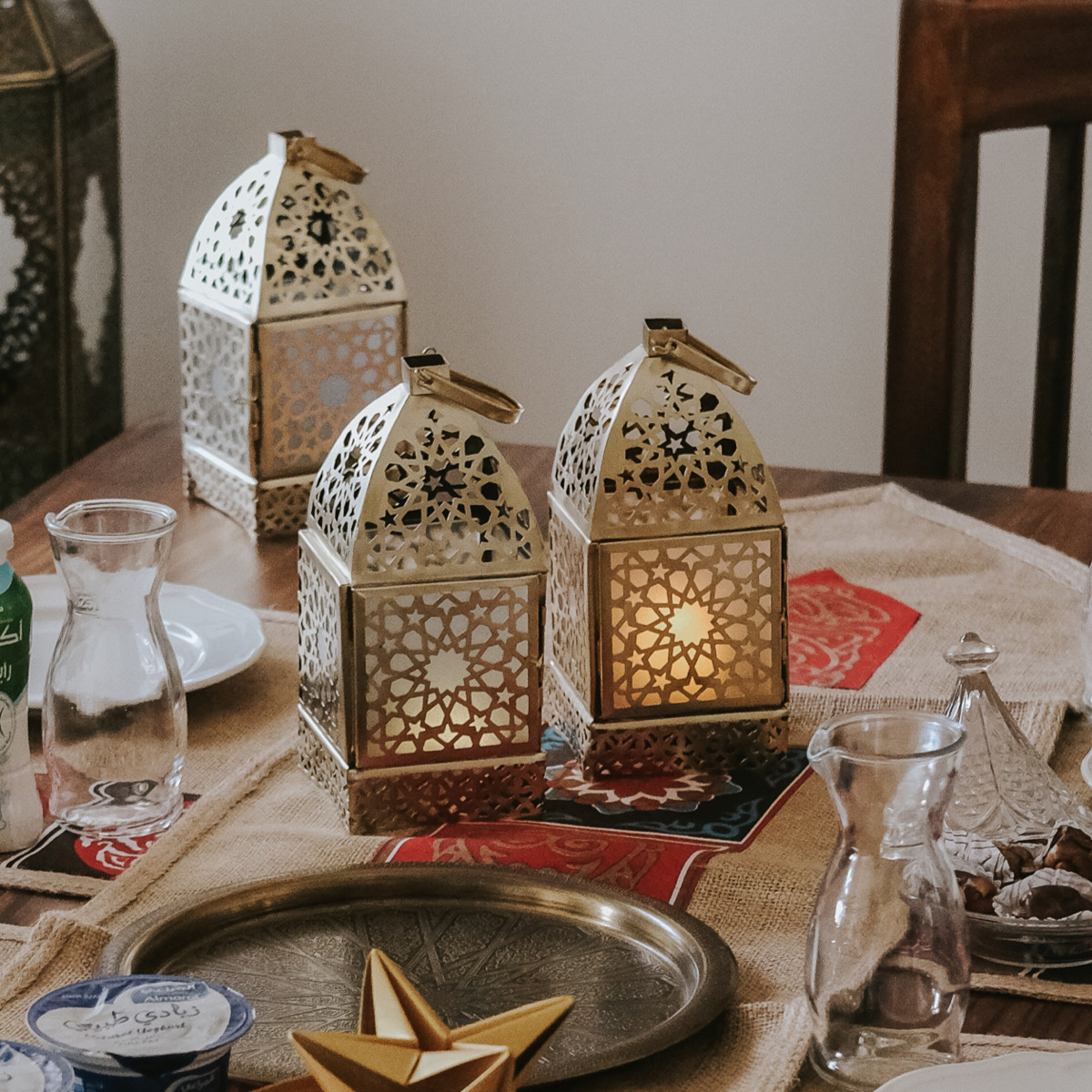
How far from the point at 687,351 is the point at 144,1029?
518 millimetres

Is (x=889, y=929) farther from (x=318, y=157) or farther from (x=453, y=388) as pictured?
(x=318, y=157)

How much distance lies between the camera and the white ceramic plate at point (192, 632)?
3.58 feet

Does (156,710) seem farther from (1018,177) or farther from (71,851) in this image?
(1018,177)

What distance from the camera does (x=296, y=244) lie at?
133cm

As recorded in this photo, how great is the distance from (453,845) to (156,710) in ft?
0.57

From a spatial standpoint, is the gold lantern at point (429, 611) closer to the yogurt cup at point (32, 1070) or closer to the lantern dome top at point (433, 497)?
the lantern dome top at point (433, 497)

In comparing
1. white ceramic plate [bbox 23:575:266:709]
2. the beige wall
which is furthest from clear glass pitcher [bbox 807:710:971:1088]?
the beige wall

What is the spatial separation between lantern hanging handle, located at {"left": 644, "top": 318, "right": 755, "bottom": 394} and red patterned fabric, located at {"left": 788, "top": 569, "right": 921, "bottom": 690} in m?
0.22

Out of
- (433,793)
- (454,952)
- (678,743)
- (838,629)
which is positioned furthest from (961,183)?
(454,952)

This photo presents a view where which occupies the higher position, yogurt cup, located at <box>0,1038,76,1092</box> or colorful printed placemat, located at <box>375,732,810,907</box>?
yogurt cup, located at <box>0,1038,76,1092</box>

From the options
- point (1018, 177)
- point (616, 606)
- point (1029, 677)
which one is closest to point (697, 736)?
point (616, 606)

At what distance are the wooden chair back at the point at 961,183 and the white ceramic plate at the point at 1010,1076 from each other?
1.10 metres

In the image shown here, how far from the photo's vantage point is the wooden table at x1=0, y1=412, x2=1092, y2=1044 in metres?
1.31

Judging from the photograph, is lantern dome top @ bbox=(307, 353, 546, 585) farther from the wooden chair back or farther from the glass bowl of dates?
the wooden chair back
